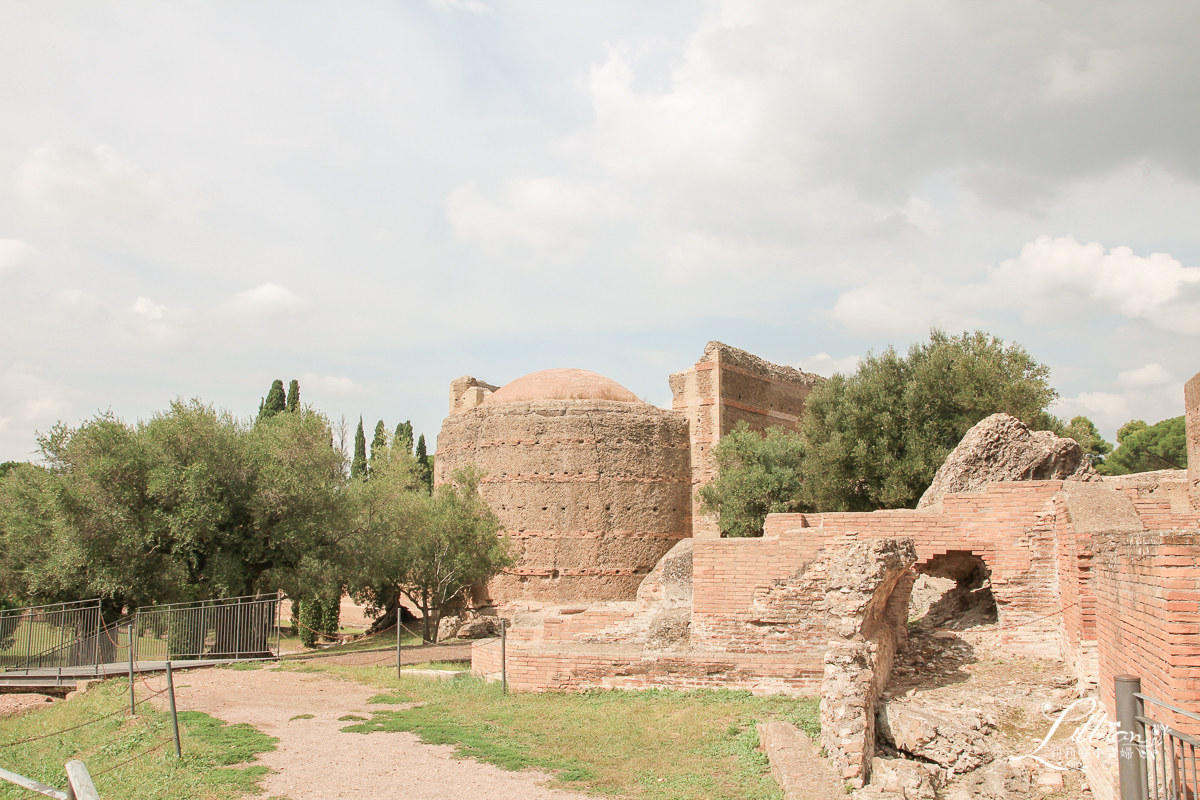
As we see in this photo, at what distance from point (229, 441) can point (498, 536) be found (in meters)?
7.41

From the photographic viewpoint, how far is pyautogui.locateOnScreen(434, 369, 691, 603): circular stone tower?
2122 cm

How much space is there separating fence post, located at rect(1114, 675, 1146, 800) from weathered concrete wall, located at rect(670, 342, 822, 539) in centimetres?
1822

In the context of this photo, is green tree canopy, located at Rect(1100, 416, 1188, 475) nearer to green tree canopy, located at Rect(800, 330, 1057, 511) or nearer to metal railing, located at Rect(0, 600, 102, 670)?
green tree canopy, located at Rect(800, 330, 1057, 511)

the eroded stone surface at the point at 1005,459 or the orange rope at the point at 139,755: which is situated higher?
the eroded stone surface at the point at 1005,459

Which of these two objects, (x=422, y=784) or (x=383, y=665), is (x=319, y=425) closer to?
(x=383, y=665)

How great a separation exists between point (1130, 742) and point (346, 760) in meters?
6.07

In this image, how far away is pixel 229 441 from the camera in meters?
16.4

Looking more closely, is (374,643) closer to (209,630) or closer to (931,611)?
(209,630)

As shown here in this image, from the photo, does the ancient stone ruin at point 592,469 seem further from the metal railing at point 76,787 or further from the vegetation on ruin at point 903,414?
the metal railing at point 76,787

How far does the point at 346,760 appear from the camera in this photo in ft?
23.4

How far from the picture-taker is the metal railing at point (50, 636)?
13.8m

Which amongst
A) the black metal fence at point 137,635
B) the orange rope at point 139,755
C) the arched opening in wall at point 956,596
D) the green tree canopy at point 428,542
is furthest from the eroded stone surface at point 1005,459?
the black metal fence at point 137,635

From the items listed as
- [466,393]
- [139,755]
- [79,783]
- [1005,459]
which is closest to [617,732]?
[139,755]

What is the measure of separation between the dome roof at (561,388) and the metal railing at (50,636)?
11.7 m
